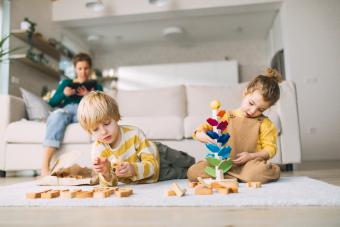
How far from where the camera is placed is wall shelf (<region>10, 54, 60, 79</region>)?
12.7 feet

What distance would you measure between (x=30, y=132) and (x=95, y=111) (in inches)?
58.8

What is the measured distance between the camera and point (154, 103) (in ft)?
9.75

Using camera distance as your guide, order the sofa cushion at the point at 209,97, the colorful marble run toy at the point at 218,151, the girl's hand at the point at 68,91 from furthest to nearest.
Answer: the sofa cushion at the point at 209,97 → the girl's hand at the point at 68,91 → the colorful marble run toy at the point at 218,151

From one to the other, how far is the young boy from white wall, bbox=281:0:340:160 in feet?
10.7

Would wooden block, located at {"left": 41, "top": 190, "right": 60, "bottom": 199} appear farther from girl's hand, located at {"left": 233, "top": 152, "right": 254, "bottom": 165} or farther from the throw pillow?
the throw pillow

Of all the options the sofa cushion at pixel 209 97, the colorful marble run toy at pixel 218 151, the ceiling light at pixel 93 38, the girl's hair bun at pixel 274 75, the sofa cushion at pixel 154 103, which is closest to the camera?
the colorful marble run toy at pixel 218 151

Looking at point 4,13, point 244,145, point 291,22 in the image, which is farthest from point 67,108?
point 291,22

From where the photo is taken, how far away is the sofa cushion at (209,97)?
Answer: 283 cm

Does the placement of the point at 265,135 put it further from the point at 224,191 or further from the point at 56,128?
the point at 56,128

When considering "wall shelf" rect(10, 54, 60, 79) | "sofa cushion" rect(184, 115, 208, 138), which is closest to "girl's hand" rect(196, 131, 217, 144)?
"sofa cushion" rect(184, 115, 208, 138)

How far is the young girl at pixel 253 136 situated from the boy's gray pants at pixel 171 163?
6.6 inches

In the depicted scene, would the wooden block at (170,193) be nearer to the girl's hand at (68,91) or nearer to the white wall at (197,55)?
the girl's hand at (68,91)

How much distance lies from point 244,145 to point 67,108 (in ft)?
4.98

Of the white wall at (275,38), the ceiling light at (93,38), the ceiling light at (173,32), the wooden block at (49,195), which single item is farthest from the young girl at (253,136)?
the ceiling light at (93,38)
